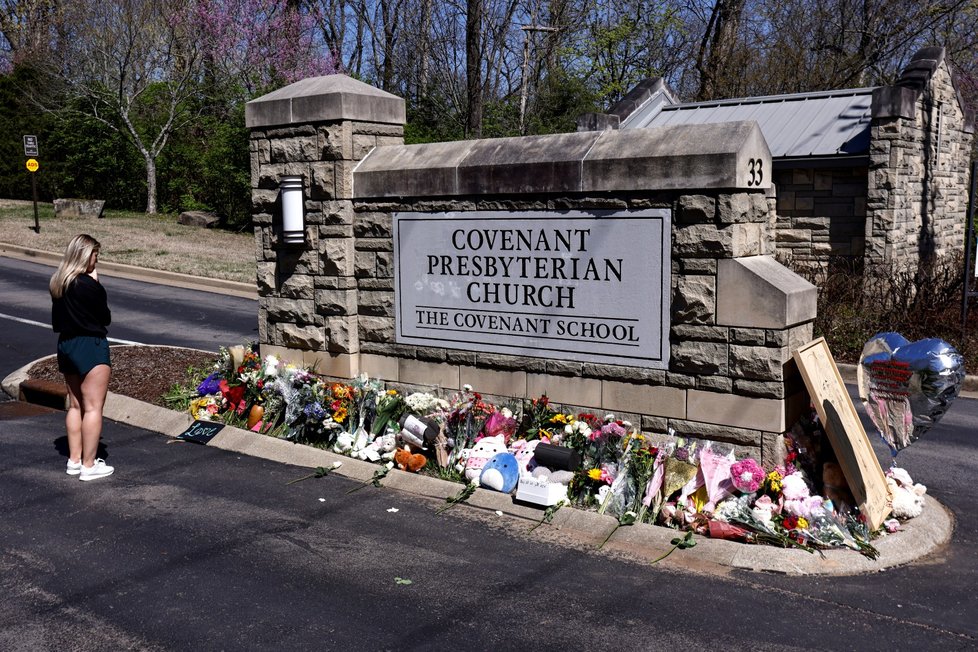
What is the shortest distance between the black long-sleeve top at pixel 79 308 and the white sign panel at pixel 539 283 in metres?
2.27

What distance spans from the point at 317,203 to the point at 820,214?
10.2 metres

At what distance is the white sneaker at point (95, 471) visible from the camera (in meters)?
6.58

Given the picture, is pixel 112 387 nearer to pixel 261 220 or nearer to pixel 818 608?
pixel 261 220

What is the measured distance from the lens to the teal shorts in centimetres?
655

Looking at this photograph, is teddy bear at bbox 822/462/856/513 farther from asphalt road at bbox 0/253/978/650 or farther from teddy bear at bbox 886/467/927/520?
asphalt road at bbox 0/253/978/650

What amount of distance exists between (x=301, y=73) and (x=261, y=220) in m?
22.7

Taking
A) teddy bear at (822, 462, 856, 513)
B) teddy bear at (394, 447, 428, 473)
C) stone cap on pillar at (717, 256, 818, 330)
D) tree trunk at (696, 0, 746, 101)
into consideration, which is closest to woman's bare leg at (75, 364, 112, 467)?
teddy bear at (394, 447, 428, 473)

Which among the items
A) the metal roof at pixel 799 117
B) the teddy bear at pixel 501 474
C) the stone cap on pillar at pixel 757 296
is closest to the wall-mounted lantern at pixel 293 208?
the teddy bear at pixel 501 474

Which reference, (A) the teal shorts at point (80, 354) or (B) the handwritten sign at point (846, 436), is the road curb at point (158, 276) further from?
(B) the handwritten sign at point (846, 436)

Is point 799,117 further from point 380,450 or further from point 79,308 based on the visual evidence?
point 79,308

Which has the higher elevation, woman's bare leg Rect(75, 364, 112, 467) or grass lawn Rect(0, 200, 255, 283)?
grass lawn Rect(0, 200, 255, 283)

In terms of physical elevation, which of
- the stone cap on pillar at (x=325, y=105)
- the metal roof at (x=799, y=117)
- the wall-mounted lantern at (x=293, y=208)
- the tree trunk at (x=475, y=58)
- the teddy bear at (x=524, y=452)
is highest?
the tree trunk at (x=475, y=58)

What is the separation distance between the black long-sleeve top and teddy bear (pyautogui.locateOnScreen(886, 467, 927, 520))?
5.42 meters

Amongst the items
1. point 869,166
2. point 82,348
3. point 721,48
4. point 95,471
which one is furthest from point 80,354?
point 721,48
